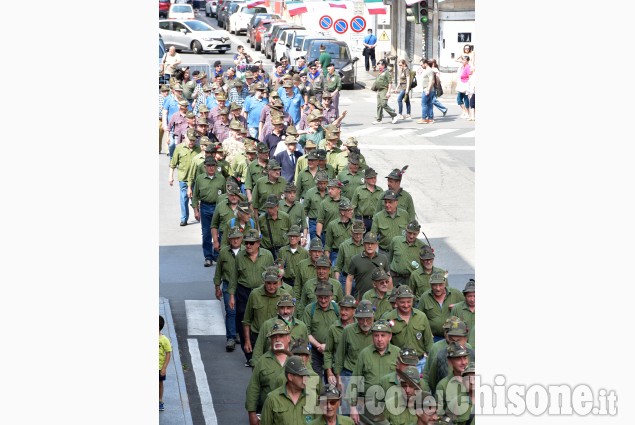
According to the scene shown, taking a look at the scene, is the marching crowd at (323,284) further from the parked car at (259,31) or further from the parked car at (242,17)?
the parked car at (242,17)

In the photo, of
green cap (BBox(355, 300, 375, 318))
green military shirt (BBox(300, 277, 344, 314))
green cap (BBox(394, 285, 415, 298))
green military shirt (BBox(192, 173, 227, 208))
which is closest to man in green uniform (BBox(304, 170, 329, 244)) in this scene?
green military shirt (BBox(192, 173, 227, 208))

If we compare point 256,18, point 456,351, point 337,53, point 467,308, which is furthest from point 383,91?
point 256,18

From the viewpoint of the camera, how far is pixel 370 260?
44.0 feet

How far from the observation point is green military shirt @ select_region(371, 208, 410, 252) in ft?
48.5

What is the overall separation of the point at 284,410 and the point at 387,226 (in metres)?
5.92

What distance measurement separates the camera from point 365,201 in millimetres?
16000

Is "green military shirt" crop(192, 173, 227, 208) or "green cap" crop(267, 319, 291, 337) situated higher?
"green military shirt" crop(192, 173, 227, 208)

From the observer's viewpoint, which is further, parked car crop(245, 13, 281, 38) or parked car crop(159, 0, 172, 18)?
parked car crop(159, 0, 172, 18)

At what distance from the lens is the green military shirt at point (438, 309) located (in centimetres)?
1208

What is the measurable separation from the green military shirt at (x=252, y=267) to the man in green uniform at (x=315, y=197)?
2.46m

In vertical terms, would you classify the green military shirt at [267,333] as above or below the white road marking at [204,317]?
above

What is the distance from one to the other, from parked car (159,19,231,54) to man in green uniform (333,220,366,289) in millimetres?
39235

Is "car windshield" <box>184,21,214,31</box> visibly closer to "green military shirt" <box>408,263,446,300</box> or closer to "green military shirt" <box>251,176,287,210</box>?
"green military shirt" <box>251,176,287,210</box>

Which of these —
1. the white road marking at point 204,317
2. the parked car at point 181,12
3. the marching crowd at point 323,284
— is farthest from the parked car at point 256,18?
the white road marking at point 204,317
